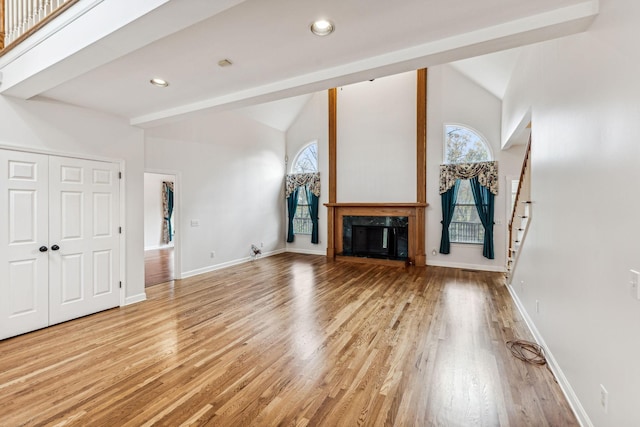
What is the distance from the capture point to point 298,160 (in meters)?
8.28

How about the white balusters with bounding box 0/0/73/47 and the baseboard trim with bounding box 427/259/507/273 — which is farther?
the baseboard trim with bounding box 427/259/507/273

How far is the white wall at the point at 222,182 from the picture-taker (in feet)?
17.4

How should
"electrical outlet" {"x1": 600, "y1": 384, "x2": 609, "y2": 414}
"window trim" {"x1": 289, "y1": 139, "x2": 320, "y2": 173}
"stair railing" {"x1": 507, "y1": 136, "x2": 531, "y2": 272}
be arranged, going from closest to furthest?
"electrical outlet" {"x1": 600, "y1": 384, "x2": 609, "y2": 414}, "stair railing" {"x1": 507, "y1": 136, "x2": 531, "y2": 272}, "window trim" {"x1": 289, "y1": 139, "x2": 320, "y2": 173}

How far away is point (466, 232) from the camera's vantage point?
6.20 meters

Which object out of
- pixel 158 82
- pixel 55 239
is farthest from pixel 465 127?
pixel 55 239

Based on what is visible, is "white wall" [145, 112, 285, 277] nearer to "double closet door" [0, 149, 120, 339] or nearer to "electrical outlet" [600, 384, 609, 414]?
"double closet door" [0, 149, 120, 339]

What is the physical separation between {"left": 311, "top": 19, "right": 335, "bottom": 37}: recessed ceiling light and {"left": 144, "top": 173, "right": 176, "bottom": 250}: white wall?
849cm

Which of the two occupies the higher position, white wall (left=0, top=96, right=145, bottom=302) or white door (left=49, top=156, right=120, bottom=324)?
white wall (left=0, top=96, right=145, bottom=302)

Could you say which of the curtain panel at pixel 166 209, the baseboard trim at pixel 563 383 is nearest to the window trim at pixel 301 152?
the curtain panel at pixel 166 209

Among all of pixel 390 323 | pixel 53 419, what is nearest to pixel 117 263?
pixel 53 419

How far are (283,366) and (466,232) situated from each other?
5252mm

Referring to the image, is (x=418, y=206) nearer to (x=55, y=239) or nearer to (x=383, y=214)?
(x=383, y=214)

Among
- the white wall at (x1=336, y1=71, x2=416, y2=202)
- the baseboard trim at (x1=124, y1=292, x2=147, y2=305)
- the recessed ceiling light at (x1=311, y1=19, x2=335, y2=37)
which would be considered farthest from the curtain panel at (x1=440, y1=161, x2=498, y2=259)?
the baseboard trim at (x1=124, y1=292, x2=147, y2=305)

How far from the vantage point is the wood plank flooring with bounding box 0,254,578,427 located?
1.88m
